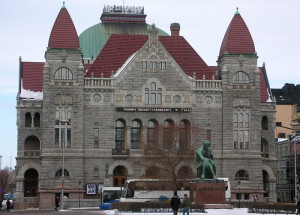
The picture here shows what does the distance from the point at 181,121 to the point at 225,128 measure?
19.9ft

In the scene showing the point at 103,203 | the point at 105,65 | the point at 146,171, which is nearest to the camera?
the point at 103,203

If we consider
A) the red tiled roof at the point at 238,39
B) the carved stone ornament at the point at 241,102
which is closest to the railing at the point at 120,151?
the carved stone ornament at the point at 241,102

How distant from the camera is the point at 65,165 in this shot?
3937 inches

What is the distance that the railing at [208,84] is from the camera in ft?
342

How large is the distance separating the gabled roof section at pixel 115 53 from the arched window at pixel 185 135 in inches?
472

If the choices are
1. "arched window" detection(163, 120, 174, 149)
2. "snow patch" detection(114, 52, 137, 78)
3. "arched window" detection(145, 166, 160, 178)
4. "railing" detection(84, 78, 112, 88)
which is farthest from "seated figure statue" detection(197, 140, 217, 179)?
"snow patch" detection(114, 52, 137, 78)

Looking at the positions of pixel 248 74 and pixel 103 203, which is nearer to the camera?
pixel 103 203

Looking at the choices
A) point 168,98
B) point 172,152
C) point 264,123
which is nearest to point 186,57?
point 168,98

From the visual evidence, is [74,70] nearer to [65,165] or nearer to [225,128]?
[65,165]

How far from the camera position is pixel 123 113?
102 metres

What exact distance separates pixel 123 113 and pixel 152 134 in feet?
16.0

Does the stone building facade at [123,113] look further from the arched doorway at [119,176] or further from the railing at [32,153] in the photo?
the arched doorway at [119,176]

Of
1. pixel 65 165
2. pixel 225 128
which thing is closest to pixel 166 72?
pixel 225 128

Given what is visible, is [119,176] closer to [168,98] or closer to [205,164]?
[168,98]
